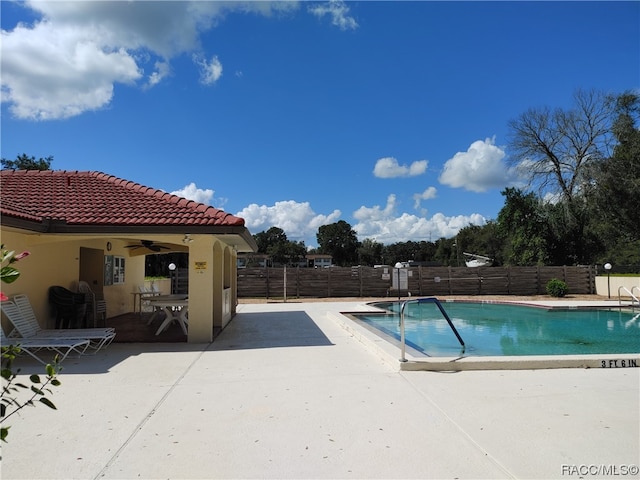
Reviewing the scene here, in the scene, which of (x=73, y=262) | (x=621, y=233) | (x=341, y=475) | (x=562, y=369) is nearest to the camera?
(x=341, y=475)

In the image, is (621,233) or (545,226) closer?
(621,233)

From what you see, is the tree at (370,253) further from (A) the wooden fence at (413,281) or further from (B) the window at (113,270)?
(B) the window at (113,270)

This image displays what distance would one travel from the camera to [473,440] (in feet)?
12.7

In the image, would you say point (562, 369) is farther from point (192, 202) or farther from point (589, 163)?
point (589, 163)

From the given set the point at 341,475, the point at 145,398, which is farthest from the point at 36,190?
the point at 341,475

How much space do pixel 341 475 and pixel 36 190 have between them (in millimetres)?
10396

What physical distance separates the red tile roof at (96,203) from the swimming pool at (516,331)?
195 inches

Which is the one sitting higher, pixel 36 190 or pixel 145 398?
pixel 36 190

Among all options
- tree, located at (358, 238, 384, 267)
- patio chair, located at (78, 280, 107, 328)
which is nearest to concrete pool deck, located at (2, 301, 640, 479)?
patio chair, located at (78, 280, 107, 328)

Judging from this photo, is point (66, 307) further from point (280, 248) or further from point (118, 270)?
point (280, 248)

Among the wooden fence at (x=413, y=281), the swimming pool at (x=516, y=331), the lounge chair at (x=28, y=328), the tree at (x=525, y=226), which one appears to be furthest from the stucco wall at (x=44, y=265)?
the tree at (x=525, y=226)

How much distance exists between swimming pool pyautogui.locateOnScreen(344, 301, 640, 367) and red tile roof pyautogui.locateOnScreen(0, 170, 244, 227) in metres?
4.96

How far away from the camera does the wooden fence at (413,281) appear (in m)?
24.3

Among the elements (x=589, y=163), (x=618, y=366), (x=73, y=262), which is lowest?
(x=618, y=366)
